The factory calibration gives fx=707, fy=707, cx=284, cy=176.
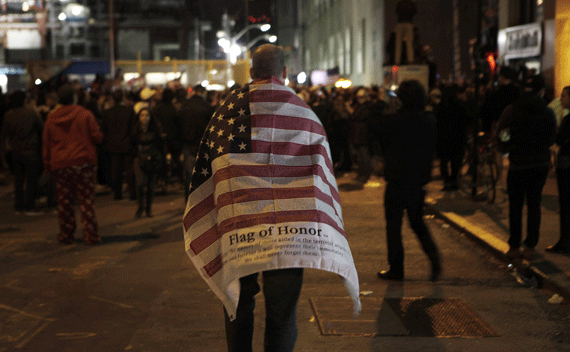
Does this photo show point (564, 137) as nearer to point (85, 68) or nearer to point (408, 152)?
point (408, 152)

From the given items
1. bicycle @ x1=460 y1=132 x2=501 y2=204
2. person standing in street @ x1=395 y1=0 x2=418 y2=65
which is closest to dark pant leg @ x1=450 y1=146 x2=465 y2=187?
bicycle @ x1=460 y1=132 x2=501 y2=204

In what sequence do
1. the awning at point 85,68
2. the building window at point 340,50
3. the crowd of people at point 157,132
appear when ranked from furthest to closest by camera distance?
the building window at point 340,50 < the awning at point 85,68 < the crowd of people at point 157,132

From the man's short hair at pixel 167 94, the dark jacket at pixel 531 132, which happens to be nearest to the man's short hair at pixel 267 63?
the dark jacket at pixel 531 132

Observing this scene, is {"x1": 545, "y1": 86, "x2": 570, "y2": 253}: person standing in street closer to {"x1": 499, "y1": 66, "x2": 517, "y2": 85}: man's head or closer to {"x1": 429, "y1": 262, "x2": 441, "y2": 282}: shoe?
{"x1": 429, "y1": 262, "x2": 441, "y2": 282}: shoe

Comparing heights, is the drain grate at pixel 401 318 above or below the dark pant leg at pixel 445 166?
below

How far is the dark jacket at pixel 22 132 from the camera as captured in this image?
11.4 m

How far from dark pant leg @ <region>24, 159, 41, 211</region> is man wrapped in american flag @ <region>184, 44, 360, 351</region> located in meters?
8.73

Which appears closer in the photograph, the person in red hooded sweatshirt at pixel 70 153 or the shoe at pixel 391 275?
the shoe at pixel 391 275

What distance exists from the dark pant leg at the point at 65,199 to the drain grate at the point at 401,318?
4026 millimetres

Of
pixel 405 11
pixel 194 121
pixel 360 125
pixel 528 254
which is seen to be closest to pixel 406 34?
pixel 405 11

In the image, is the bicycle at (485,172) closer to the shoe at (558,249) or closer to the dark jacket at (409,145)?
the shoe at (558,249)

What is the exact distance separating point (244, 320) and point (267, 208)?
624 millimetres

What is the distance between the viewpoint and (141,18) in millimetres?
68500

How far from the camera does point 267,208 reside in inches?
136
